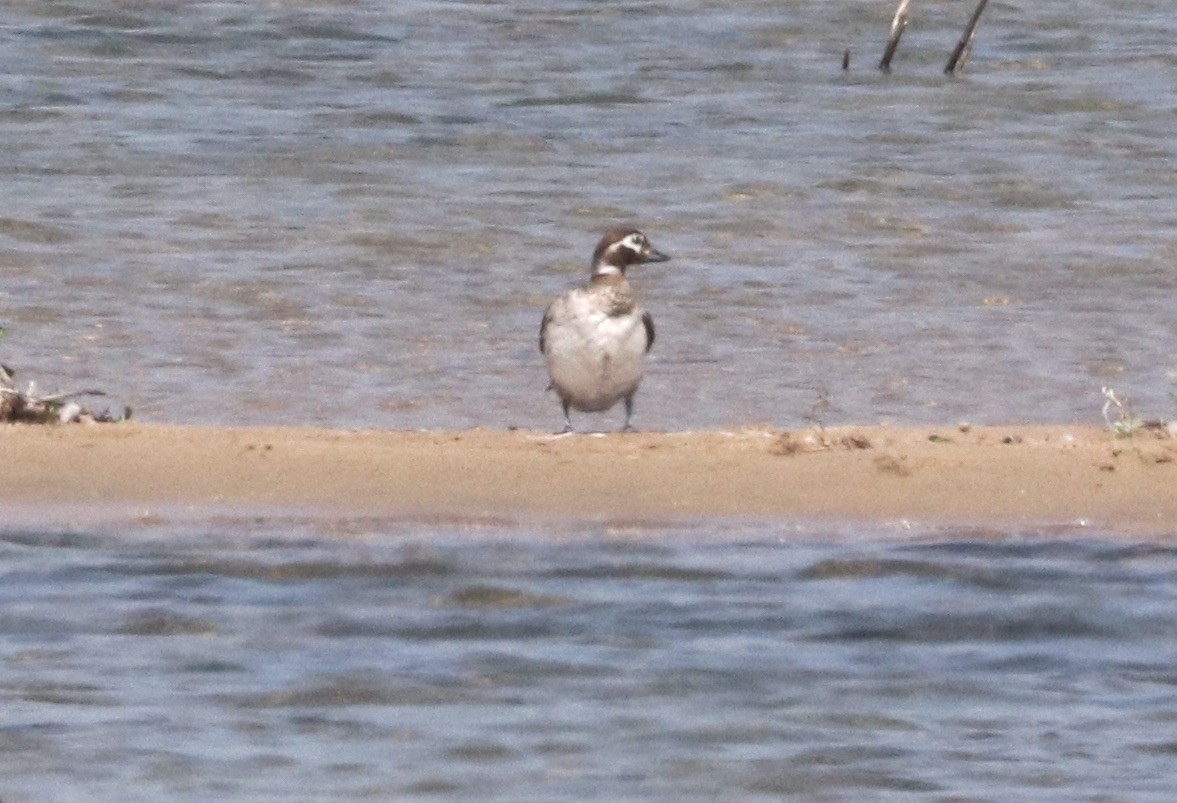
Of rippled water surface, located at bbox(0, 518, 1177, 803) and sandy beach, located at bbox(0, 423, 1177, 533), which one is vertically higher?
rippled water surface, located at bbox(0, 518, 1177, 803)

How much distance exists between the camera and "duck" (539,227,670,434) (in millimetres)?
11312

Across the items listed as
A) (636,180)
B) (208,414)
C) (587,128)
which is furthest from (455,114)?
(208,414)

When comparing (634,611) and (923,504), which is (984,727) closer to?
(634,611)

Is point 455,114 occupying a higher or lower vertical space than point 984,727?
lower

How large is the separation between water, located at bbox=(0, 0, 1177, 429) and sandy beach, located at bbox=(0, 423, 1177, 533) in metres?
1.56

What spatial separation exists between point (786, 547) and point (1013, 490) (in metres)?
1.07

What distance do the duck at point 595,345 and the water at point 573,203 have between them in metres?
0.96

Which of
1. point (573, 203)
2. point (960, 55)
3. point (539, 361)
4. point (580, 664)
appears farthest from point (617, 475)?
point (960, 55)

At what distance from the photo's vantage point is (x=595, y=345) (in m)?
11.3

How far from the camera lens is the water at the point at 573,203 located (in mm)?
13500

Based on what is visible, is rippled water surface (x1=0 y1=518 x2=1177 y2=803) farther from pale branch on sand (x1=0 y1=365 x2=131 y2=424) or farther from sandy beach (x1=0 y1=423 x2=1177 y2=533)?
pale branch on sand (x1=0 y1=365 x2=131 y2=424)

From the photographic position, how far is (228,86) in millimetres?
23297

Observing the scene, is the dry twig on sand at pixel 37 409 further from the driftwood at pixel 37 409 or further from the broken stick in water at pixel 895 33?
the broken stick in water at pixel 895 33

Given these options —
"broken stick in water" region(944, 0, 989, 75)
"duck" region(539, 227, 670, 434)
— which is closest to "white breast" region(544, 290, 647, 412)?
"duck" region(539, 227, 670, 434)
